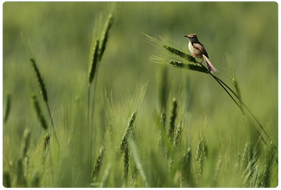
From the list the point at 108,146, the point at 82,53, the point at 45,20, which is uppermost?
the point at 45,20

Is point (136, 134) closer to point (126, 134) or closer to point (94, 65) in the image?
point (126, 134)

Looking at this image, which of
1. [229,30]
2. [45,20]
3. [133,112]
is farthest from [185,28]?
[133,112]

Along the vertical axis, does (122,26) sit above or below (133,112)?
above

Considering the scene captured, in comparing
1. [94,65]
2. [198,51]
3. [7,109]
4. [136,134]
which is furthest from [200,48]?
[7,109]

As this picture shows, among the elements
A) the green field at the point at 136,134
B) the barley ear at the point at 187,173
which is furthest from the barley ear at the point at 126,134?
the barley ear at the point at 187,173

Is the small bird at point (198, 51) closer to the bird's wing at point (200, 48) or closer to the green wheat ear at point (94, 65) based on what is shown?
the bird's wing at point (200, 48)

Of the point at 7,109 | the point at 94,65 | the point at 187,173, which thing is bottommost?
the point at 187,173

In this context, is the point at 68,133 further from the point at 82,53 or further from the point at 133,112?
the point at 82,53

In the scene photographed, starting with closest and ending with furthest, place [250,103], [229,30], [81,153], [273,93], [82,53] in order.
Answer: [81,153]
[250,103]
[273,93]
[229,30]
[82,53]

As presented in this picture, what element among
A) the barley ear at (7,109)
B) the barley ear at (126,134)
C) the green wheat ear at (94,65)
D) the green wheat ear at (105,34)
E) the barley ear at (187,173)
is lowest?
the barley ear at (187,173)

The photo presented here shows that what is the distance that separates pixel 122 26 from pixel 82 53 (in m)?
0.43

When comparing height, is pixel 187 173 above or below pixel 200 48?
below

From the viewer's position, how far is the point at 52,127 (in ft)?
5.29

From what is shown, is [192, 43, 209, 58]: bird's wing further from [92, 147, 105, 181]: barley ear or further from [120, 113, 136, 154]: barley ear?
[92, 147, 105, 181]: barley ear
